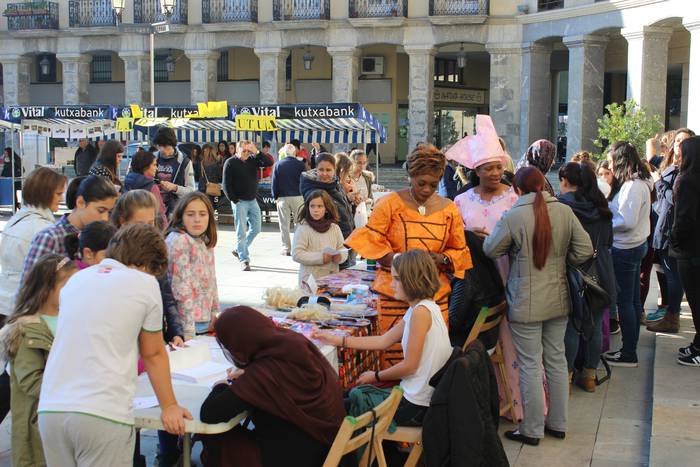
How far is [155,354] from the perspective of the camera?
3.61 metres

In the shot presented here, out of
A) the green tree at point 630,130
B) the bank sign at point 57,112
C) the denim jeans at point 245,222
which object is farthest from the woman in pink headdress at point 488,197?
the bank sign at point 57,112

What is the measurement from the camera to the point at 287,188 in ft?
44.8

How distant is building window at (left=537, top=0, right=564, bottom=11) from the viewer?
27.1m

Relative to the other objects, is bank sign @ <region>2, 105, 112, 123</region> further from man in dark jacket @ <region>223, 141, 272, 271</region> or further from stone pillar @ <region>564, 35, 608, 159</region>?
stone pillar @ <region>564, 35, 608, 159</region>

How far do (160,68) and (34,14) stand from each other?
5.43 metres

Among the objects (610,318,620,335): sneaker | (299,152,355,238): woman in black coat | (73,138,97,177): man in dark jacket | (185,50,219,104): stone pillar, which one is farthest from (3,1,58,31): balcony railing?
(610,318,620,335): sneaker

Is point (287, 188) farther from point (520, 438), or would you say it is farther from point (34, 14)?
point (34, 14)

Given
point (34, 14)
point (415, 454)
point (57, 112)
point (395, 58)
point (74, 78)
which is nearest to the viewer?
point (415, 454)

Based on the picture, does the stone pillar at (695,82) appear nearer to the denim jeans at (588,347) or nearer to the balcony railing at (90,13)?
the denim jeans at (588,347)

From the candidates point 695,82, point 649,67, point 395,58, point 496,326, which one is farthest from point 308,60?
point 496,326

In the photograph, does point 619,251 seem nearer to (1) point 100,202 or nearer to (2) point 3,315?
(1) point 100,202

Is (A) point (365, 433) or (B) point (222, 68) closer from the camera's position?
(A) point (365, 433)

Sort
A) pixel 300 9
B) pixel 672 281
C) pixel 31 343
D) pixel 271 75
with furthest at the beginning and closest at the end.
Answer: pixel 271 75 → pixel 300 9 → pixel 672 281 → pixel 31 343

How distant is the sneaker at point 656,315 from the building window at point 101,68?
32.9 m
